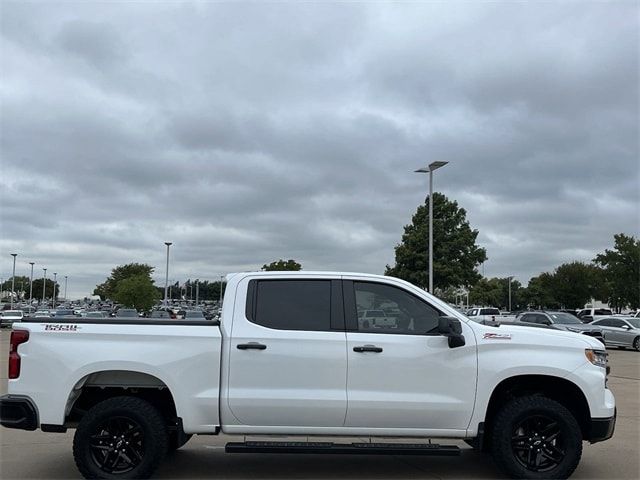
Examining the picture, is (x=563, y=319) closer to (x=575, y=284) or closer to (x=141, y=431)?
(x=141, y=431)

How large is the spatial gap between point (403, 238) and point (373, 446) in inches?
1361

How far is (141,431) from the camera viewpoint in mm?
6156

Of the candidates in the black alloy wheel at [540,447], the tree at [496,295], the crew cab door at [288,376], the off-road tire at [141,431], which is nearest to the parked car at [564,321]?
the black alloy wheel at [540,447]

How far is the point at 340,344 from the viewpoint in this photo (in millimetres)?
6168

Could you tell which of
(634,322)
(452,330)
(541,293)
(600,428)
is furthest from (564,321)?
(541,293)

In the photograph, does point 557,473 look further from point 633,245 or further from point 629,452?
point 633,245

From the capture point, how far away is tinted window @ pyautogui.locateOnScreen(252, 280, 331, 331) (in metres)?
6.34

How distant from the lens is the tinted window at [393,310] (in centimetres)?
→ 636

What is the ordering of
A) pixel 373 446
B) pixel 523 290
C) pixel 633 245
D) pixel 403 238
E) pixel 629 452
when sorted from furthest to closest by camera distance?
pixel 523 290
pixel 633 245
pixel 403 238
pixel 629 452
pixel 373 446

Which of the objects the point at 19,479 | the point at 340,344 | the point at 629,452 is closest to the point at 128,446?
the point at 19,479

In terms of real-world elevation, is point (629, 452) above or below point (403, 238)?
below

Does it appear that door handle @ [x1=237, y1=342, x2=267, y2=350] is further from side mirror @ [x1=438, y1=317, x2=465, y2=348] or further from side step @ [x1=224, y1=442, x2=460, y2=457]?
side mirror @ [x1=438, y1=317, x2=465, y2=348]

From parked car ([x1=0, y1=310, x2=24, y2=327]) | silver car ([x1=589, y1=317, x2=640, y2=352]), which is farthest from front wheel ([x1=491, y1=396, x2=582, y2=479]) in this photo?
parked car ([x1=0, y1=310, x2=24, y2=327])

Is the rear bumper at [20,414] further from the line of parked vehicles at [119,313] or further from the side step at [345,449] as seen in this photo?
the line of parked vehicles at [119,313]
